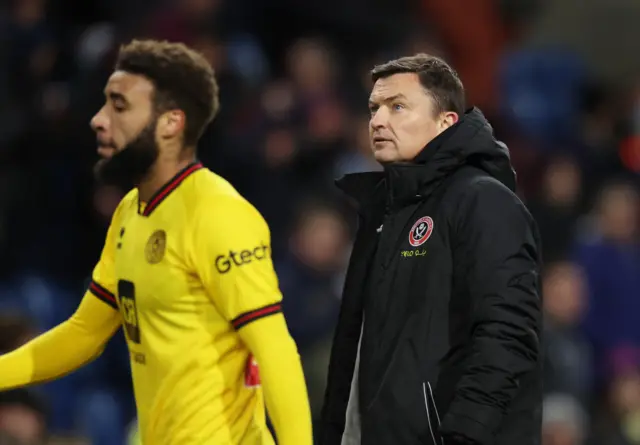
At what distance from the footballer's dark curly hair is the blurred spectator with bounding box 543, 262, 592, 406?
4.14 metres

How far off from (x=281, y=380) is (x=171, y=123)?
0.96 metres

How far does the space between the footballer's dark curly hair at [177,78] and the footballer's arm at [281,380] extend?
0.77 meters

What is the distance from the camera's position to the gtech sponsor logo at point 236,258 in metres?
4.12

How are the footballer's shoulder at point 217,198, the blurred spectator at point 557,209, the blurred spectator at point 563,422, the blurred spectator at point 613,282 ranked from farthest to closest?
the blurred spectator at point 557,209
the blurred spectator at point 613,282
the blurred spectator at point 563,422
the footballer's shoulder at point 217,198

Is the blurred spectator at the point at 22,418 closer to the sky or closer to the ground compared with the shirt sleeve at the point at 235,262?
closer to the ground

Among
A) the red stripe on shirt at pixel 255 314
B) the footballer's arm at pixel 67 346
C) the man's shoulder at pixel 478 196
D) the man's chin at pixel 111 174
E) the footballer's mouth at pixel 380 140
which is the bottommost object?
the footballer's arm at pixel 67 346

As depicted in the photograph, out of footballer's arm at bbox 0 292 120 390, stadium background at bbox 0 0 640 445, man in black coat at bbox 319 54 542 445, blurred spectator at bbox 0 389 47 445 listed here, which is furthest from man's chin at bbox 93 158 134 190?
stadium background at bbox 0 0 640 445

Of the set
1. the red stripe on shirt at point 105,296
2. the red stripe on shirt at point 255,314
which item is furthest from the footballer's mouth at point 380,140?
the red stripe on shirt at point 105,296

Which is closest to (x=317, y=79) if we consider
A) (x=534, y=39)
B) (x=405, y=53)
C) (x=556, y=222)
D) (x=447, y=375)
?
(x=405, y=53)

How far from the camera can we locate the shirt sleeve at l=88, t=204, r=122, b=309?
4.63m

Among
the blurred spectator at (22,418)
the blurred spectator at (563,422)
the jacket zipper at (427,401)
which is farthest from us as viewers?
the blurred spectator at (563,422)

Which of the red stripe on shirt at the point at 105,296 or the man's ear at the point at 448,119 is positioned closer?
the man's ear at the point at 448,119

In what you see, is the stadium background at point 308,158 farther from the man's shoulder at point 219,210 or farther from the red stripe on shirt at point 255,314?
the red stripe on shirt at point 255,314

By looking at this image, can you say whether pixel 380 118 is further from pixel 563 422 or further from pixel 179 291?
pixel 563 422
